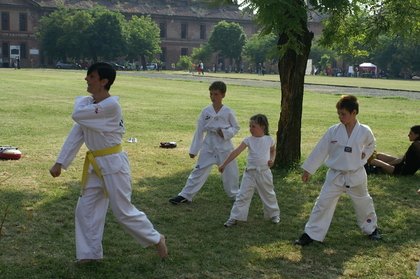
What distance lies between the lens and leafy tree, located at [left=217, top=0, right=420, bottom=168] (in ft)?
26.4

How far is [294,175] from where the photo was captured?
30.5ft

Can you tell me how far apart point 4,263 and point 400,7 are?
842 cm

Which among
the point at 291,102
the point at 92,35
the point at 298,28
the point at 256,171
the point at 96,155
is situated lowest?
the point at 256,171

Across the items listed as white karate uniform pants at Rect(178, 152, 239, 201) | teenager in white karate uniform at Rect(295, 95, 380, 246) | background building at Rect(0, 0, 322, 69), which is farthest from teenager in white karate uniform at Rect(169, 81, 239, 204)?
background building at Rect(0, 0, 322, 69)

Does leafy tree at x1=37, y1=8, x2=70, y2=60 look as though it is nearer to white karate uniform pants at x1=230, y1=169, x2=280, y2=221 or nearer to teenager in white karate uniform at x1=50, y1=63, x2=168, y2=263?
white karate uniform pants at x1=230, y1=169, x2=280, y2=221

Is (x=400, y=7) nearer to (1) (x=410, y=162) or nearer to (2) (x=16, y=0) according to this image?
(1) (x=410, y=162)

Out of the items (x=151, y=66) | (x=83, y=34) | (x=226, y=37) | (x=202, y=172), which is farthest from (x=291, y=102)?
(x=226, y=37)

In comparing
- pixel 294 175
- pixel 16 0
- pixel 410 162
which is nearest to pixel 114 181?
pixel 294 175

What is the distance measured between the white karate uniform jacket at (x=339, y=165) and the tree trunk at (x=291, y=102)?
11.9 ft

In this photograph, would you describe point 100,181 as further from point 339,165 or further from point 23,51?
point 23,51

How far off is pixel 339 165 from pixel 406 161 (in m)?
4.14

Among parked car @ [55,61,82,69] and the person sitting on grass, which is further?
parked car @ [55,61,82,69]

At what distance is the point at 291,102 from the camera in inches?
377

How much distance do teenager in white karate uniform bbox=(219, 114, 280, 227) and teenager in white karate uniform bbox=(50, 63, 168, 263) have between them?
5.26 feet
